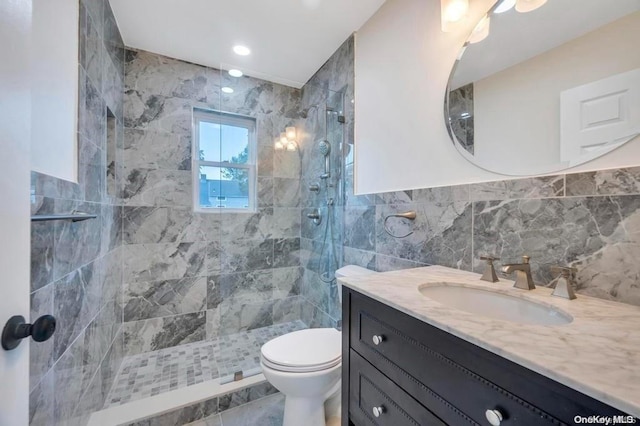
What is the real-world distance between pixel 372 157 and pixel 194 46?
179cm

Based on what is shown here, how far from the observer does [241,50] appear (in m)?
2.19

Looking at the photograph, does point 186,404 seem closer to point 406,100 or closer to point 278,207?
point 278,207

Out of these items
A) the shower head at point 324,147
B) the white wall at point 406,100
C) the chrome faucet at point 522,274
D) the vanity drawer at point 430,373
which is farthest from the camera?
the shower head at point 324,147

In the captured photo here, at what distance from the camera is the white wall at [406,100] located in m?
1.26

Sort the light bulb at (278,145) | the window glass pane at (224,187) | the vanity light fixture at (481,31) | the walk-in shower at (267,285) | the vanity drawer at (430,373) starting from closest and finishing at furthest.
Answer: the vanity drawer at (430,373)
the vanity light fixture at (481,31)
the walk-in shower at (267,285)
the window glass pane at (224,187)
the light bulb at (278,145)

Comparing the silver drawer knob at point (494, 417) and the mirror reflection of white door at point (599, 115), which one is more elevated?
the mirror reflection of white door at point (599, 115)

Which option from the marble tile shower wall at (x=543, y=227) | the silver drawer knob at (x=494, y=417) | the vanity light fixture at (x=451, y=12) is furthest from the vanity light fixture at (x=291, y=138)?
the silver drawer knob at (x=494, y=417)

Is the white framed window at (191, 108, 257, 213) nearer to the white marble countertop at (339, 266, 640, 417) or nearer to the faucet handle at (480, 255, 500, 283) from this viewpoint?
the white marble countertop at (339, 266, 640, 417)

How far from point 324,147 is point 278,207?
801 mm

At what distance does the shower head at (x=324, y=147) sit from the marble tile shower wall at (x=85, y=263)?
1.59 m

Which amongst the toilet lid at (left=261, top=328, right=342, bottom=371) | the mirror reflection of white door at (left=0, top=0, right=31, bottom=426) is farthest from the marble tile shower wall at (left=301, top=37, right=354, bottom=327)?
the mirror reflection of white door at (left=0, top=0, right=31, bottom=426)

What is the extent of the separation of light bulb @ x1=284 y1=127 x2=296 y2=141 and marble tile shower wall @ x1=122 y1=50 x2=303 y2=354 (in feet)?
0.20

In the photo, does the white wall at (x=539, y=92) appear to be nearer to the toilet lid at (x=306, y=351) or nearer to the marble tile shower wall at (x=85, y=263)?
the toilet lid at (x=306, y=351)

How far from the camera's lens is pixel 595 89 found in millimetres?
814
